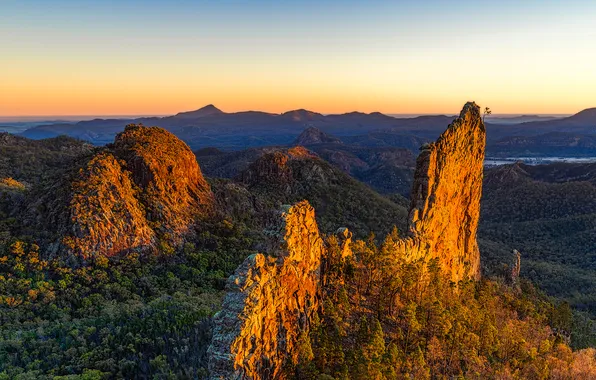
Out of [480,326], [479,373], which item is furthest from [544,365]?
[479,373]

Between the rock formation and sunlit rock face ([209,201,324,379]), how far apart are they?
3136 centimetres

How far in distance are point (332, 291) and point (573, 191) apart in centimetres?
16886

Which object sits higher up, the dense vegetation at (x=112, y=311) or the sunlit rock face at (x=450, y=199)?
the sunlit rock face at (x=450, y=199)

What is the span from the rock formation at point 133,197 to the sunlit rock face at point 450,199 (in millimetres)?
33670

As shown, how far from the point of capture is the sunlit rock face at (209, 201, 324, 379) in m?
18.3

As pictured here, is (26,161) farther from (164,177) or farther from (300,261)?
(300,261)

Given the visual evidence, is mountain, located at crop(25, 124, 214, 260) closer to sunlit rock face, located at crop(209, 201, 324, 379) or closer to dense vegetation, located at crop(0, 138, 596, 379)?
dense vegetation, located at crop(0, 138, 596, 379)

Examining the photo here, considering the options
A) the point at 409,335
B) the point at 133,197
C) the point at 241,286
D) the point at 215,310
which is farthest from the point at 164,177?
the point at 409,335

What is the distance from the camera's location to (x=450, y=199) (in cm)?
4734

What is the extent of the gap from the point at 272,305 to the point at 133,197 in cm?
4011

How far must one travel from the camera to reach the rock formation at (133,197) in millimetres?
47312

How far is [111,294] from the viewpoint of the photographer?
42.4 meters

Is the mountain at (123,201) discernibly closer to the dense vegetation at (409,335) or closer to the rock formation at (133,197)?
the rock formation at (133,197)

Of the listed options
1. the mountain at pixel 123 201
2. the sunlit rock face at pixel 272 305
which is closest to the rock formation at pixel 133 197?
the mountain at pixel 123 201
